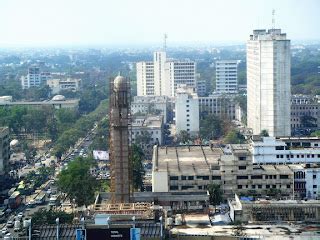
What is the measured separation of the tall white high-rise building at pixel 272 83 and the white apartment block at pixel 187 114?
3691 mm

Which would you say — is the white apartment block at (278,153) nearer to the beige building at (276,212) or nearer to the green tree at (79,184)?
the green tree at (79,184)

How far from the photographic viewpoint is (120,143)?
16859mm

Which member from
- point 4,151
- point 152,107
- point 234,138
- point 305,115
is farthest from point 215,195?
point 152,107

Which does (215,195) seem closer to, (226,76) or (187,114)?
(187,114)

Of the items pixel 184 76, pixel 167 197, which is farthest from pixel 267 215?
pixel 184 76

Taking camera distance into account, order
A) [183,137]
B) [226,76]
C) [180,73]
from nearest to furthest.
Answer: [183,137] < [180,73] < [226,76]

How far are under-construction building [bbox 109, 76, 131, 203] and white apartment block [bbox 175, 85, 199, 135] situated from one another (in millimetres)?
18597

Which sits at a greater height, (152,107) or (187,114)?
(152,107)

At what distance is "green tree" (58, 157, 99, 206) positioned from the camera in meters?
19.9

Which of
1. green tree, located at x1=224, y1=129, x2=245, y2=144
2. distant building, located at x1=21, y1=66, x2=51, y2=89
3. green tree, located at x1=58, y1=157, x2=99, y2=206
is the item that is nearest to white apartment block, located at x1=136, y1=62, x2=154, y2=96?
distant building, located at x1=21, y1=66, x2=51, y2=89

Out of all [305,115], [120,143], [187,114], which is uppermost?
[187,114]

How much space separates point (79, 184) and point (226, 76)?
100ft

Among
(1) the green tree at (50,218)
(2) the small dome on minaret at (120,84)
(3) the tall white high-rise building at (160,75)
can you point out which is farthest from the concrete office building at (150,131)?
(2) the small dome on minaret at (120,84)

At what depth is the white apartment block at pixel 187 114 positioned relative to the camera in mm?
35562
